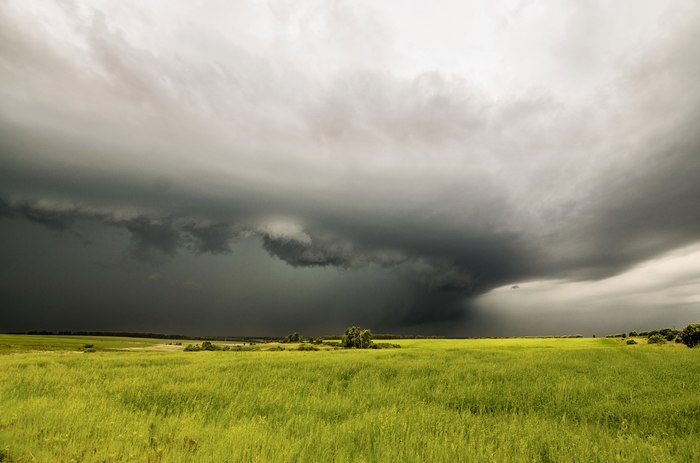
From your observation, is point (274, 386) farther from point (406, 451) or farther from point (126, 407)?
point (406, 451)

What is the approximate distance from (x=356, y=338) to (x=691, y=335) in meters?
75.2

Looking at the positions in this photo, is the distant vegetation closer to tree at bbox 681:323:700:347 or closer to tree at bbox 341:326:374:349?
tree at bbox 681:323:700:347

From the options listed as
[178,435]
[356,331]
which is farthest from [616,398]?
[356,331]

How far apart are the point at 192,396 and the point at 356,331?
3695 inches

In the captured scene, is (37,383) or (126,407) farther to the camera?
(37,383)

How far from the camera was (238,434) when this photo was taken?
606cm

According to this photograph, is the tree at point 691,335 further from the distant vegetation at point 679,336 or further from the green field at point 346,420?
the green field at point 346,420

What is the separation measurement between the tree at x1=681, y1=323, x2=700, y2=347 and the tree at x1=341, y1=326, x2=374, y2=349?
69.6 meters

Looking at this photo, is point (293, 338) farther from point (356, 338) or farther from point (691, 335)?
point (691, 335)

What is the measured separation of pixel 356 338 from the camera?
98.4m

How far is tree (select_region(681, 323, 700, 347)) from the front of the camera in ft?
235

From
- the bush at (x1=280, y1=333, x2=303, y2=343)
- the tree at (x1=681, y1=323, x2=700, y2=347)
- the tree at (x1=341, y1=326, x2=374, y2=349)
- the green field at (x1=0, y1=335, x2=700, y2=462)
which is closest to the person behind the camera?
the green field at (x1=0, y1=335, x2=700, y2=462)

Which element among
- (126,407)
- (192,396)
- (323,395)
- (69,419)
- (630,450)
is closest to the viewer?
(630,450)

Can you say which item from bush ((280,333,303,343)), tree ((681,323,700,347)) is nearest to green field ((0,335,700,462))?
tree ((681,323,700,347))
